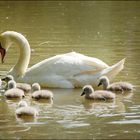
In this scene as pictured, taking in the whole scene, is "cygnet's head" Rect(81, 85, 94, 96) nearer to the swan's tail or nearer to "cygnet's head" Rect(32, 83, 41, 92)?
"cygnet's head" Rect(32, 83, 41, 92)

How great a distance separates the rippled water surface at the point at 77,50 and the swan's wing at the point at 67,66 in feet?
1.16

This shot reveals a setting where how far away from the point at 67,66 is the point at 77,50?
13.9 feet

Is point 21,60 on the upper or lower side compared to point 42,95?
upper

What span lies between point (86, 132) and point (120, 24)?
48.1 feet

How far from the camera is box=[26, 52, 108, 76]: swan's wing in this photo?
12.1 m

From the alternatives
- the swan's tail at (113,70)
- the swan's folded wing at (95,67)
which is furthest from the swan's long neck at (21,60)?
the swan's tail at (113,70)

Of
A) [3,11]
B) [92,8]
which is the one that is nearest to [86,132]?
[3,11]

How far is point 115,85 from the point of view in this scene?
1172 centimetres

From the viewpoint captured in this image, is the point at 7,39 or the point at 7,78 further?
the point at 7,39

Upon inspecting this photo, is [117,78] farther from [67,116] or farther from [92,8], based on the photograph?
[92,8]

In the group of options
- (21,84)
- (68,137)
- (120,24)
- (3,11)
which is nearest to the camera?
(68,137)

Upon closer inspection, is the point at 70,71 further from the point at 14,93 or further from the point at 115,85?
the point at 14,93

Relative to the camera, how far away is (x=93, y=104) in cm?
1069

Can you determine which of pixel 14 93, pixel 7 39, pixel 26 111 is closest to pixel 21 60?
pixel 7 39
